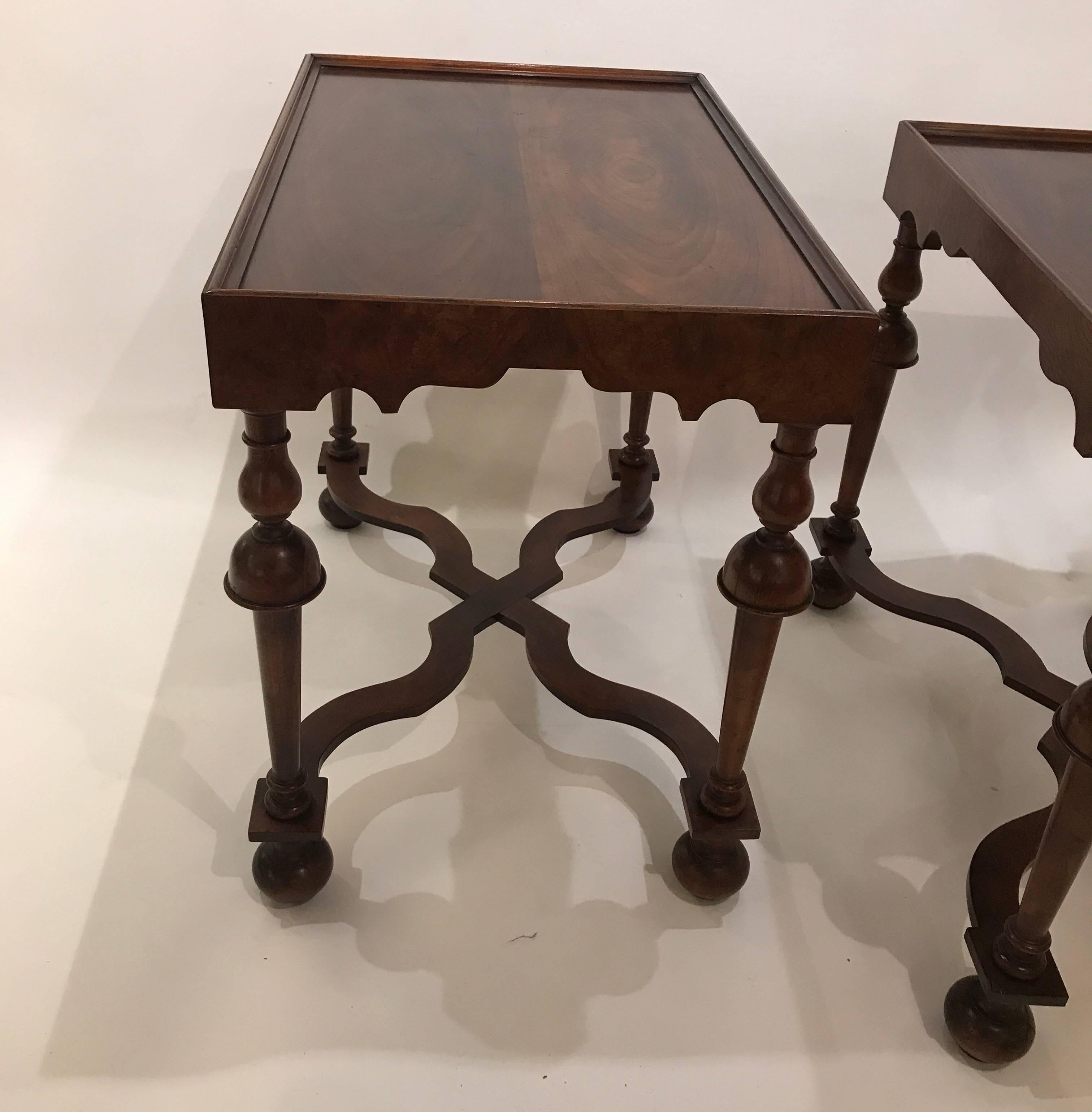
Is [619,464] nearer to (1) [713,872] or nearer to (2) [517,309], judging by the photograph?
(1) [713,872]

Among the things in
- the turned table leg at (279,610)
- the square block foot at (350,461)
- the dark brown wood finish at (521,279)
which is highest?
the dark brown wood finish at (521,279)

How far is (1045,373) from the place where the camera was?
0.82m

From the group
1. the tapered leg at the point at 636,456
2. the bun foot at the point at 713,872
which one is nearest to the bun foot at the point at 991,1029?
the bun foot at the point at 713,872

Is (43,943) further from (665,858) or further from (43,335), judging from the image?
(43,335)

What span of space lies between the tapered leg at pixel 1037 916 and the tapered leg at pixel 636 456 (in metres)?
0.71

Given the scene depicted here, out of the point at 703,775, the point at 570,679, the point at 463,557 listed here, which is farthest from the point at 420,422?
the point at 703,775

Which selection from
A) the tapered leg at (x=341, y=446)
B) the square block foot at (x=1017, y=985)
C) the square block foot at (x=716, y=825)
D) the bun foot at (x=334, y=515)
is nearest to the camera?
the square block foot at (x=1017, y=985)

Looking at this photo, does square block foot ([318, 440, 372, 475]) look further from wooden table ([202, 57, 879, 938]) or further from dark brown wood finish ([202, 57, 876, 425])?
dark brown wood finish ([202, 57, 876, 425])

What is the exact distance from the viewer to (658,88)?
4.09ft

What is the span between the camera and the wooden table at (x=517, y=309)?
2.43 ft

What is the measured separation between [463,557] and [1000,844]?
2.17 feet

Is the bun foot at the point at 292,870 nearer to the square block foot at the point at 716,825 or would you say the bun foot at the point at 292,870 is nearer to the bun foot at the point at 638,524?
the square block foot at the point at 716,825

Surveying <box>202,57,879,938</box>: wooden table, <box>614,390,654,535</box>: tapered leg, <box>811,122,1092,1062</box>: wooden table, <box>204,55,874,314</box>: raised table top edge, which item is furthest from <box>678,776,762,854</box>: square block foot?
<box>614,390,654,535</box>: tapered leg

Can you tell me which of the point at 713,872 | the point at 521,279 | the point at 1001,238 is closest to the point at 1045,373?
the point at 1001,238
